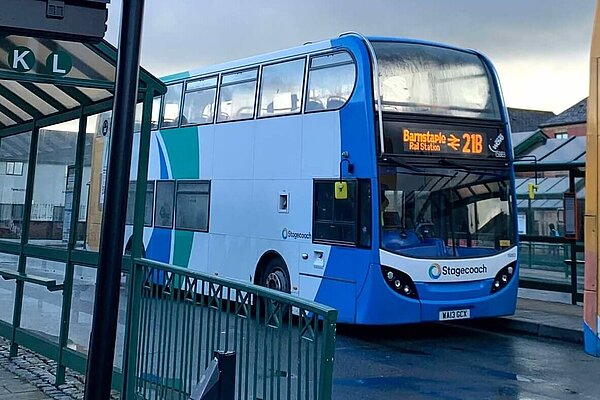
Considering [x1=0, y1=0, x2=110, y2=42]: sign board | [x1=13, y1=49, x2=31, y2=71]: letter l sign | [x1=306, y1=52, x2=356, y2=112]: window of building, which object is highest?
[x1=306, y1=52, x2=356, y2=112]: window of building

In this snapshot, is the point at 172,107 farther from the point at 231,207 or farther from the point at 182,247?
the point at 231,207

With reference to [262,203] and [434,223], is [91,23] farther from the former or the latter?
[262,203]

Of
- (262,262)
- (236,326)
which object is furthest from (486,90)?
(236,326)

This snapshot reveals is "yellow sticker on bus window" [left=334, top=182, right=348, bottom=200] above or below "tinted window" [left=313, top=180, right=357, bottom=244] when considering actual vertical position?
above

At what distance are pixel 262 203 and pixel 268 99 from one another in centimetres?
172

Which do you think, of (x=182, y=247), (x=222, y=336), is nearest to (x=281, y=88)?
(x=182, y=247)

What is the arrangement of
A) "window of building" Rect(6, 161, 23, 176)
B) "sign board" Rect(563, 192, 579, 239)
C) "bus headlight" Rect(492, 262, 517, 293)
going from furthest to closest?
1. "sign board" Rect(563, 192, 579, 239)
2. "bus headlight" Rect(492, 262, 517, 293)
3. "window of building" Rect(6, 161, 23, 176)

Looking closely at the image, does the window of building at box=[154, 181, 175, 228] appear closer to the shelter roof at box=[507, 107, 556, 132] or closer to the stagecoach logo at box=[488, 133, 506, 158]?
the stagecoach logo at box=[488, 133, 506, 158]

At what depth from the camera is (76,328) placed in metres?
7.56

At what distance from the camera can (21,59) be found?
6172mm

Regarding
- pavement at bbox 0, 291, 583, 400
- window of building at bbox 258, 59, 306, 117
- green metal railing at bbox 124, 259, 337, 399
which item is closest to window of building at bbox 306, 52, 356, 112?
window of building at bbox 258, 59, 306, 117

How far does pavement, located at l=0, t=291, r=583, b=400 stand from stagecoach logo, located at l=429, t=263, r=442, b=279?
2.15 m

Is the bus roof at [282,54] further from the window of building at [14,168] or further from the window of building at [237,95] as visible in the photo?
the window of building at [14,168]

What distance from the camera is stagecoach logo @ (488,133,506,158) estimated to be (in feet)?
36.5
